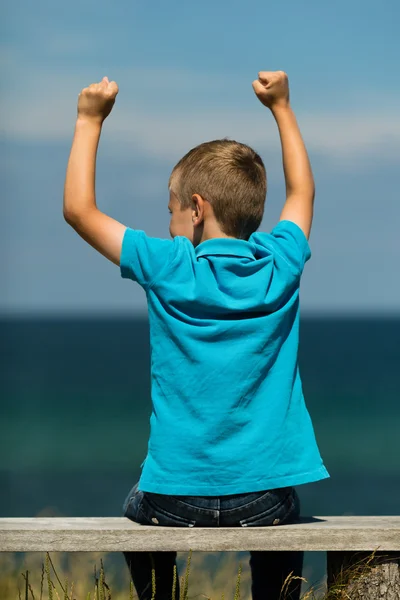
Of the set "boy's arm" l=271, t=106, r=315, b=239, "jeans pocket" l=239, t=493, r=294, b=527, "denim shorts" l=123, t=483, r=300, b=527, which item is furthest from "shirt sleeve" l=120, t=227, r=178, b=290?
"jeans pocket" l=239, t=493, r=294, b=527

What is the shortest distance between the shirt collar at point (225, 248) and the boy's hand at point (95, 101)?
53cm

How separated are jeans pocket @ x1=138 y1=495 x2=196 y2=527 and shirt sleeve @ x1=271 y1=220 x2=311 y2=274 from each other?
32.5 inches

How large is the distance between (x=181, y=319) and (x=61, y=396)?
5242cm

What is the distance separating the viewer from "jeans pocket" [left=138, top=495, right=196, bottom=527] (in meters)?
2.98

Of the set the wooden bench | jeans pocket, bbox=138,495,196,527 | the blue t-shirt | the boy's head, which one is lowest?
the wooden bench

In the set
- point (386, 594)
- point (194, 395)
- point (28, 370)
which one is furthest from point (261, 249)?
point (28, 370)

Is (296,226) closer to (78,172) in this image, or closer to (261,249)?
(261,249)

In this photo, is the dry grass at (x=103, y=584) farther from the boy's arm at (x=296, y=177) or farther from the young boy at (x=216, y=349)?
the boy's arm at (x=296, y=177)

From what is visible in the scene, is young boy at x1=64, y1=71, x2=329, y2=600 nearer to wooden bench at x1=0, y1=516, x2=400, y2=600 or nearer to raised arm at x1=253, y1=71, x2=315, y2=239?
wooden bench at x1=0, y1=516, x2=400, y2=600

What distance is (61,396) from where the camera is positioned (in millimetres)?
54562

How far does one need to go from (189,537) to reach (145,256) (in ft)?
2.76

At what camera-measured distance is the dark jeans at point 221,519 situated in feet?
9.73

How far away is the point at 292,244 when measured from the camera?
308 centimetres

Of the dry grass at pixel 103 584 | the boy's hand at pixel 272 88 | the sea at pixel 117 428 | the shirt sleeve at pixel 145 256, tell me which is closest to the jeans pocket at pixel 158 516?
the dry grass at pixel 103 584
